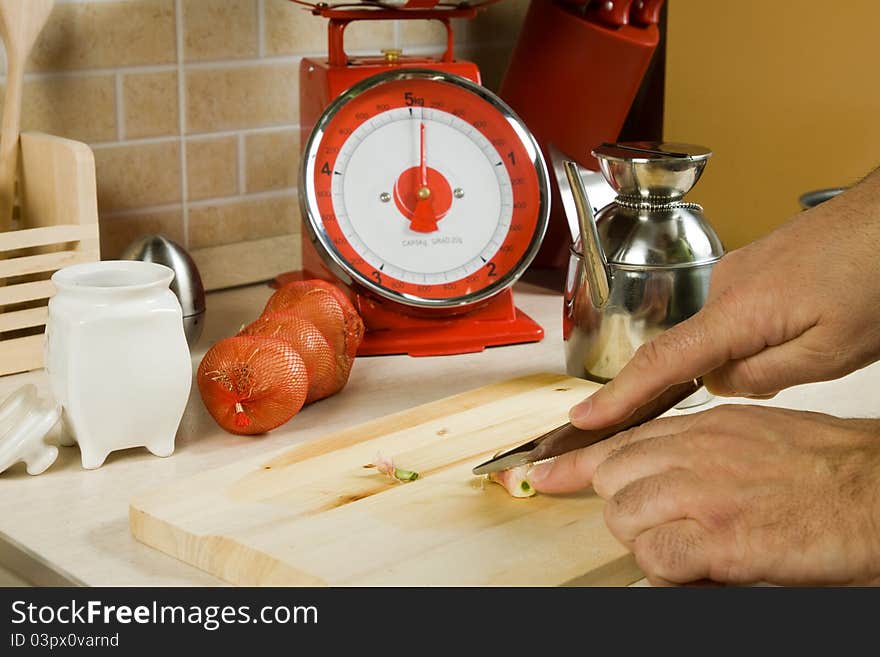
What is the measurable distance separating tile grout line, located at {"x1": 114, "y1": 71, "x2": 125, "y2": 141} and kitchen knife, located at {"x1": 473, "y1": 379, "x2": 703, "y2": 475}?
2.43 ft

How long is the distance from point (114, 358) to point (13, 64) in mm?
475

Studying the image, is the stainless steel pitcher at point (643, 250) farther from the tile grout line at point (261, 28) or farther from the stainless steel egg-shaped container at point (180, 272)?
the tile grout line at point (261, 28)

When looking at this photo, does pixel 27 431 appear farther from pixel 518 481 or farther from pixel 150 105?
pixel 150 105

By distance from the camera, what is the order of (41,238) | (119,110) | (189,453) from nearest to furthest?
(189,453) → (41,238) → (119,110)

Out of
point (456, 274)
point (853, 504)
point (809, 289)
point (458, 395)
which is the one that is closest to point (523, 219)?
→ point (456, 274)

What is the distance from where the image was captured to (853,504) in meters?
0.83

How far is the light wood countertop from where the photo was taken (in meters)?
0.91

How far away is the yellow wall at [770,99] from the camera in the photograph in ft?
5.33

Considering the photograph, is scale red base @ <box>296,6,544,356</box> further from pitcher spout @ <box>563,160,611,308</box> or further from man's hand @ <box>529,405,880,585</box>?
man's hand @ <box>529,405,880,585</box>

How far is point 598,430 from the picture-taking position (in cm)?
102

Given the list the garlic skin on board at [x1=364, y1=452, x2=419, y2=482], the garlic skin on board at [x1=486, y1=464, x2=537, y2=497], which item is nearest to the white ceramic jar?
→ the garlic skin on board at [x1=364, y1=452, x2=419, y2=482]

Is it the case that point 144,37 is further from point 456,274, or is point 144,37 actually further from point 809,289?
point 809,289

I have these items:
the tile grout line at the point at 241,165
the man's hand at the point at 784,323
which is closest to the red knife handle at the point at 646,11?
the tile grout line at the point at 241,165

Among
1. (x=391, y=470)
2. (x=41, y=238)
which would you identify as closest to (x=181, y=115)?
(x=41, y=238)
